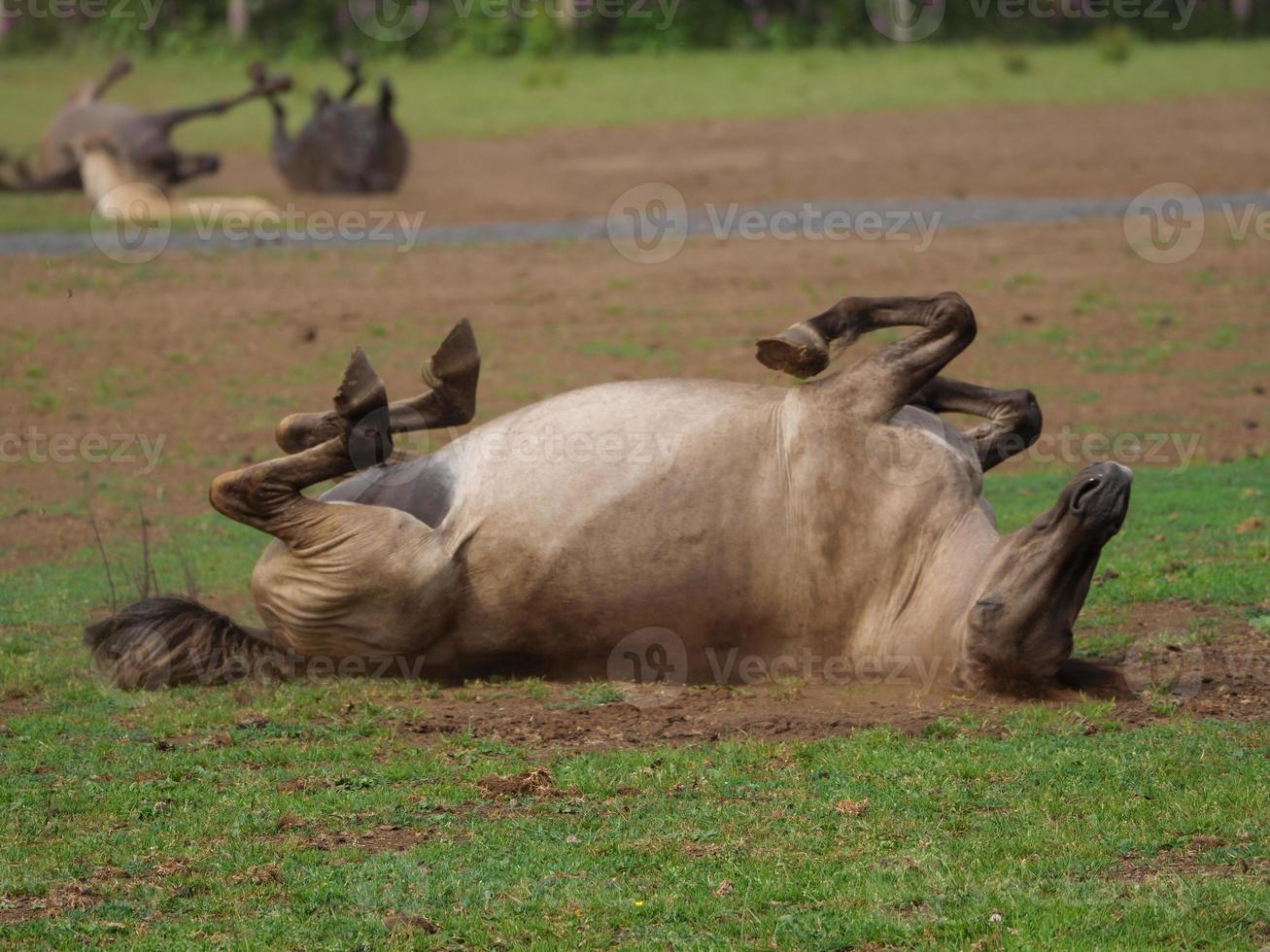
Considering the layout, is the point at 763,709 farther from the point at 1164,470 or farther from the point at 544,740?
the point at 1164,470

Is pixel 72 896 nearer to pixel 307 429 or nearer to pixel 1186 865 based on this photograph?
pixel 307 429

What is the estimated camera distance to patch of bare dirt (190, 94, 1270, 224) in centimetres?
1748

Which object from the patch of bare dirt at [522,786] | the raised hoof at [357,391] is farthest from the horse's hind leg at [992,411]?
the patch of bare dirt at [522,786]

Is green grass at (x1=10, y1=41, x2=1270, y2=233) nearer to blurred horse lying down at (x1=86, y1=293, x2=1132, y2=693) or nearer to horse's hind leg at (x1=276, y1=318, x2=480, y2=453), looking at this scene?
horse's hind leg at (x1=276, y1=318, x2=480, y2=453)

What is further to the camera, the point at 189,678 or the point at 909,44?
the point at 909,44

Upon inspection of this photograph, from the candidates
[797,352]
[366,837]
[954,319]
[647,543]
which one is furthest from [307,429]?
[954,319]

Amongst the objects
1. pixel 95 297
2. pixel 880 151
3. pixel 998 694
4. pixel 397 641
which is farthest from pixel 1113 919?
pixel 880 151

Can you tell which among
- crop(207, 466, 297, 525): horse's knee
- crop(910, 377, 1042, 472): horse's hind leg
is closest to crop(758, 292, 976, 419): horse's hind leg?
crop(910, 377, 1042, 472): horse's hind leg

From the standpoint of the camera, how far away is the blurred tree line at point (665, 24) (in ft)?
88.1

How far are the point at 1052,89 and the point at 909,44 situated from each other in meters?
4.38

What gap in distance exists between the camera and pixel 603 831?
4.62m

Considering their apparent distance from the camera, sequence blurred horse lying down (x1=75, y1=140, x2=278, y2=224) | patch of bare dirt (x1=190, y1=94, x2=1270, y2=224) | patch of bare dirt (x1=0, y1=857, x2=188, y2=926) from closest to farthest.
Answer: patch of bare dirt (x1=0, y1=857, x2=188, y2=926), blurred horse lying down (x1=75, y1=140, x2=278, y2=224), patch of bare dirt (x1=190, y1=94, x2=1270, y2=224)

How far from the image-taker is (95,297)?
44.0ft

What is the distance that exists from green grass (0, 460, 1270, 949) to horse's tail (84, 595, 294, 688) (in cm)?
9
